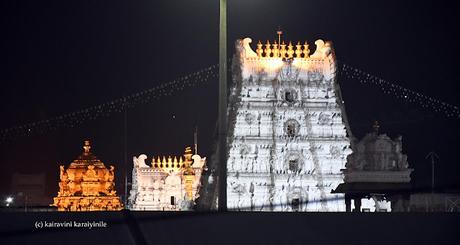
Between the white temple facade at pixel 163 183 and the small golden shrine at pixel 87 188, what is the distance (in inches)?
309

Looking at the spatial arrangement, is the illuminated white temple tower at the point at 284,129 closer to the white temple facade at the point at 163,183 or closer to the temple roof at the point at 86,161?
the temple roof at the point at 86,161

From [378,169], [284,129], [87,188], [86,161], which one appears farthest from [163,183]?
[378,169]

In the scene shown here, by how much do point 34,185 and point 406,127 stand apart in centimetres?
4338

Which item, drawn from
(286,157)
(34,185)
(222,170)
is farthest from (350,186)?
(34,185)

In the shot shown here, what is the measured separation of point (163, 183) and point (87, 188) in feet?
41.6

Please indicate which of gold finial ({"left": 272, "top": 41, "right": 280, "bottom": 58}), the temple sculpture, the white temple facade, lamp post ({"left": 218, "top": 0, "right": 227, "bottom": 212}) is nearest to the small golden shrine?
the white temple facade

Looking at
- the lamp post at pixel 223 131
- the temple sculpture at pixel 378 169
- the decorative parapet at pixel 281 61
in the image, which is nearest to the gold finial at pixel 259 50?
the decorative parapet at pixel 281 61

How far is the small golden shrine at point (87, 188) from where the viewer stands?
64438mm

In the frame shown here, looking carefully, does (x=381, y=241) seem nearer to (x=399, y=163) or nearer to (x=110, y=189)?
(x=399, y=163)

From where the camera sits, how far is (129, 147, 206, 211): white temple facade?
73562 millimetres

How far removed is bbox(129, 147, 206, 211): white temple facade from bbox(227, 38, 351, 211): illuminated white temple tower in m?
16.6

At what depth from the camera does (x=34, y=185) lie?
102 meters

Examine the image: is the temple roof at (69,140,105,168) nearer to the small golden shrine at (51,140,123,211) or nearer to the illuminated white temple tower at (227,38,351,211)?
the small golden shrine at (51,140,123,211)

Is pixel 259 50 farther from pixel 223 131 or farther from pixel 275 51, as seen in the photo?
pixel 223 131
